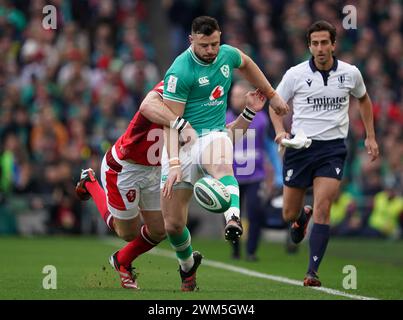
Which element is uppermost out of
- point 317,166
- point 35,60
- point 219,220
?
point 35,60

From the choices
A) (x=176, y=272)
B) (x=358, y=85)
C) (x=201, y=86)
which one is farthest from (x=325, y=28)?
(x=176, y=272)

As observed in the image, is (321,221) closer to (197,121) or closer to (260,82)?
(260,82)

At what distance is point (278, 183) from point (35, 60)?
23.4 feet

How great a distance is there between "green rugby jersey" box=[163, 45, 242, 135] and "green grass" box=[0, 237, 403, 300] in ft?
4.85

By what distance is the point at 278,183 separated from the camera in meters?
16.1

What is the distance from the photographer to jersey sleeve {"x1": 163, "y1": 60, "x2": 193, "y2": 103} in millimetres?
9188

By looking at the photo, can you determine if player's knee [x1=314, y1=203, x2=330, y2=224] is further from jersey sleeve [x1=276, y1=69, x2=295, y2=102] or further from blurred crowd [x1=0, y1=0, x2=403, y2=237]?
blurred crowd [x1=0, y1=0, x2=403, y2=237]

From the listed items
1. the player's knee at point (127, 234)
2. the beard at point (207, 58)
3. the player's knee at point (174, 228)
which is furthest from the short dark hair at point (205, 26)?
the player's knee at point (127, 234)

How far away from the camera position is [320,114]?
1057 cm

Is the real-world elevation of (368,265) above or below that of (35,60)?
below

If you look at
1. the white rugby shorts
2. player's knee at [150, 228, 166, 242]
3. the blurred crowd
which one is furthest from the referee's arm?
the blurred crowd

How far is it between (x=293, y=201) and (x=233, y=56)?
76.7 inches
